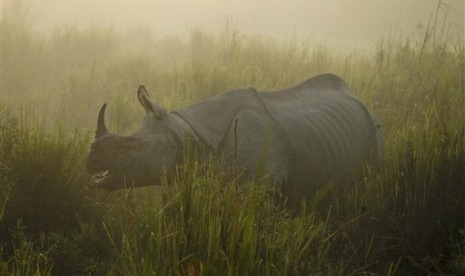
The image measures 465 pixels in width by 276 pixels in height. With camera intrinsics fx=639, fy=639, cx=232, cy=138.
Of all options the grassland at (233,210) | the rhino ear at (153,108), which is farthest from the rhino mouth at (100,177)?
the rhino ear at (153,108)

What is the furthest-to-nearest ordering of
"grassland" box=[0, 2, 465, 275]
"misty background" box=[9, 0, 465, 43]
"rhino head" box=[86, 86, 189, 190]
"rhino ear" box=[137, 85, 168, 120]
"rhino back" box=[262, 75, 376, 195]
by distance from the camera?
"misty background" box=[9, 0, 465, 43] < "rhino back" box=[262, 75, 376, 195] < "rhino ear" box=[137, 85, 168, 120] < "rhino head" box=[86, 86, 189, 190] < "grassland" box=[0, 2, 465, 275]

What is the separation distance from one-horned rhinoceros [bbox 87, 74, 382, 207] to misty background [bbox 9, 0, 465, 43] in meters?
12.3

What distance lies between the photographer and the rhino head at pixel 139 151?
301 cm

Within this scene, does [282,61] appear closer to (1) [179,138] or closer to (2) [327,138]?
(2) [327,138]

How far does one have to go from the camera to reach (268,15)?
2178cm

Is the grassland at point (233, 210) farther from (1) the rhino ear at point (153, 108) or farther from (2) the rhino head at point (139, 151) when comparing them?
(1) the rhino ear at point (153, 108)

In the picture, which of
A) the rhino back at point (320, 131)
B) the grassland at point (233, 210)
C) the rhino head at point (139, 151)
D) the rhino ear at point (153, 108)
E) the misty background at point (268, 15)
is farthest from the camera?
the misty background at point (268, 15)

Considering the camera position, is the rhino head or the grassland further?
the rhino head

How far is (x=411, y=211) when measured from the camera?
10.3ft

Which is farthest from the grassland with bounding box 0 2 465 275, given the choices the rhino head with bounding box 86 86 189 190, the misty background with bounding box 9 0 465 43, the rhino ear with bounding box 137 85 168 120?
the misty background with bounding box 9 0 465 43

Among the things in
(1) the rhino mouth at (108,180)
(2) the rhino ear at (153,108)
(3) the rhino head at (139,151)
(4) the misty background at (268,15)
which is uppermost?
(2) the rhino ear at (153,108)

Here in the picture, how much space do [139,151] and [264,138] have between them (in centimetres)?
69

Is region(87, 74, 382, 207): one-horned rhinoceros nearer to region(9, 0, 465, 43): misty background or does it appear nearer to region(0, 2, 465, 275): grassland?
region(0, 2, 465, 275): grassland

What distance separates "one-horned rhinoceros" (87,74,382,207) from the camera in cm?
307
